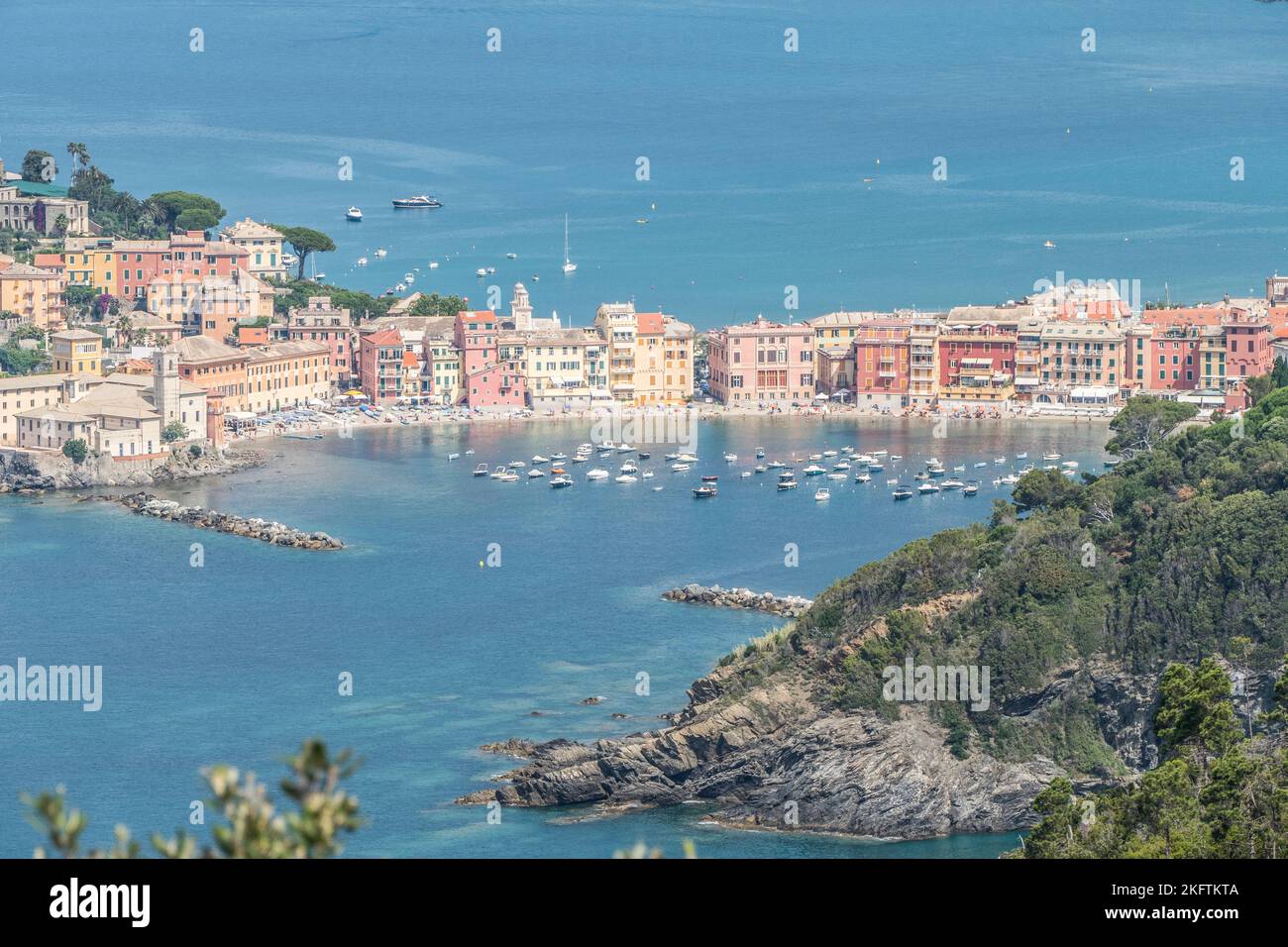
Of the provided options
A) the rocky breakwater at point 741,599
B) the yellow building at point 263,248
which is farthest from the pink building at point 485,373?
the rocky breakwater at point 741,599

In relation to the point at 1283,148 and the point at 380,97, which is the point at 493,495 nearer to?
the point at 1283,148

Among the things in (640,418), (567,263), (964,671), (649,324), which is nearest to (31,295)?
(649,324)

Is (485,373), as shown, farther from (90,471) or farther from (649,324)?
(90,471)

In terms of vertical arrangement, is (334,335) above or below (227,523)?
above

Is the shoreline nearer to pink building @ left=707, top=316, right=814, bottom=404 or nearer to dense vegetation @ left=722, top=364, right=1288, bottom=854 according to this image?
pink building @ left=707, top=316, right=814, bottom=404

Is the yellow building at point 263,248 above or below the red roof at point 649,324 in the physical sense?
above

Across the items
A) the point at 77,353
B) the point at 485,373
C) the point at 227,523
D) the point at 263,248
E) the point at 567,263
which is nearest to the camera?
the point at 227,523

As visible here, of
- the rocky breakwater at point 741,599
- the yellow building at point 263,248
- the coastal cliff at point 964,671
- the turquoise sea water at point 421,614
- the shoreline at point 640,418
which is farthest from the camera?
the yellow building at point 263,248

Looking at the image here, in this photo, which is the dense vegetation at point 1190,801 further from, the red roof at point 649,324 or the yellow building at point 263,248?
the yellow building at point 263,248
